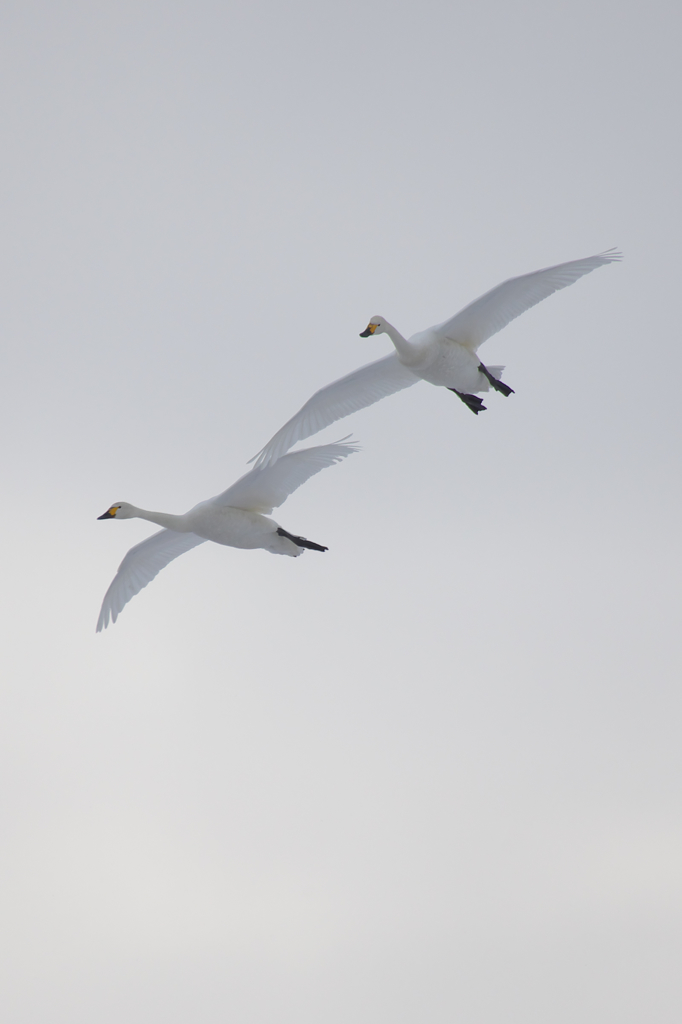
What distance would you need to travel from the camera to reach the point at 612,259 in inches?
876

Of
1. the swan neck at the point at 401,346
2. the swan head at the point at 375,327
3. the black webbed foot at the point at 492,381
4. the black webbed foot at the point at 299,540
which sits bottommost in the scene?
the black webbed foot at the point at 299,540

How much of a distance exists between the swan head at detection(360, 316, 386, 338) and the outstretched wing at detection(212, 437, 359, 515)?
202cm

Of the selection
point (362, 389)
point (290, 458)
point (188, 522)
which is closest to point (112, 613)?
point (188, 522)

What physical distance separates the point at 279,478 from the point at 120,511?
3975 mm

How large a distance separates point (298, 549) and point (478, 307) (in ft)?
19.0

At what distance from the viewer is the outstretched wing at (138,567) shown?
27.1 metres

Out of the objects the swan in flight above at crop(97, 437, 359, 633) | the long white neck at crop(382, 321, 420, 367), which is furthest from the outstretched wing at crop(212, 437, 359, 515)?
the long white neck at crop(382, 321, 420, 367)

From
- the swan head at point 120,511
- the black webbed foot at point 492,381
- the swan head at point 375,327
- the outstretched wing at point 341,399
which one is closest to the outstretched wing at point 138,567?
the swan head at point 120,511

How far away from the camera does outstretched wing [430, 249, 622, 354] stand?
22953mm

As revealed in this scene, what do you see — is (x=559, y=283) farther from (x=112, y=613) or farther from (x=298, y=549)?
(x=112, y=613)

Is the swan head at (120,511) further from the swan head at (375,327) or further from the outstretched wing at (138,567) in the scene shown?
the swan head at (375,327)

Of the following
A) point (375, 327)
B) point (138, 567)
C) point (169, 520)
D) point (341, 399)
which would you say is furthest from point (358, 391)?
point (138, 567)

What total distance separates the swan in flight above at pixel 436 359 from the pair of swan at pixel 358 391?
0.06ft

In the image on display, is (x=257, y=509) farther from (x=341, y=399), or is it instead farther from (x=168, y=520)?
(x=341, y=399)
